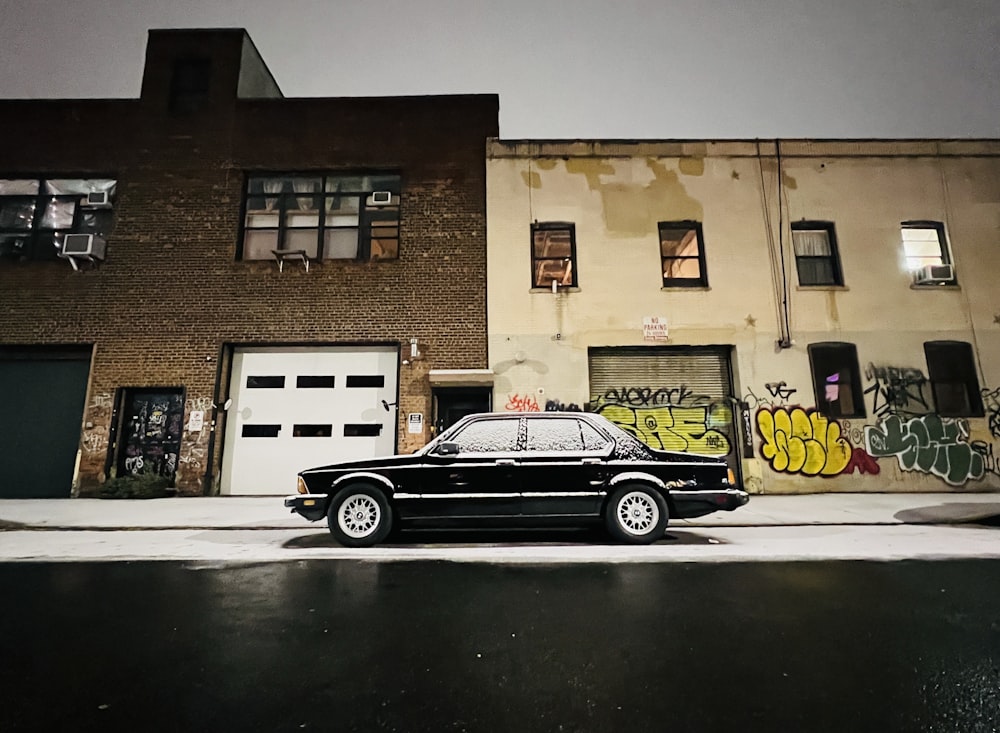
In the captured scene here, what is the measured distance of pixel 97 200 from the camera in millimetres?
12633

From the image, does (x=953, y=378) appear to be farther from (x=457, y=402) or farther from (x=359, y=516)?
(x=359, y=516)

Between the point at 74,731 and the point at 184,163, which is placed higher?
the point at 184,163

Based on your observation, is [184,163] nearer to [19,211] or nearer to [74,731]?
[19,211]

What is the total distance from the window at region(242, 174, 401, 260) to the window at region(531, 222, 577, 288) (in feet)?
12.2

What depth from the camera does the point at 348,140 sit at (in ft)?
43.7

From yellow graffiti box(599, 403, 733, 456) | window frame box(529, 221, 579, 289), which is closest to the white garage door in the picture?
window frame box(529, 221, 579, 289)

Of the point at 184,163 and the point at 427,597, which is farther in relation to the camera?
the point at 184,163

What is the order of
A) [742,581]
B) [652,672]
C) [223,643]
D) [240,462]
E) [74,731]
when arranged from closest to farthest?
[74,731] < [652,672] < [223,643] < [742,581] < [240,462]

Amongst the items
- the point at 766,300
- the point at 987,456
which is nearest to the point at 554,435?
the point at 766,300

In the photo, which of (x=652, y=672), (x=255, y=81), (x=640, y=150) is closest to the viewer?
(x=652, y=672)

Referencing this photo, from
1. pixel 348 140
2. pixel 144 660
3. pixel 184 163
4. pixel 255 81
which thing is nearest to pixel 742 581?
pixel 144 660

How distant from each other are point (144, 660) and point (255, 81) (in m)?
17.0

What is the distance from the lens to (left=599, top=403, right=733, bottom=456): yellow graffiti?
11312 millimetres

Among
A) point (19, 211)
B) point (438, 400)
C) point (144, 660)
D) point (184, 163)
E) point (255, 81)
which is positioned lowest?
point (144, 660)
